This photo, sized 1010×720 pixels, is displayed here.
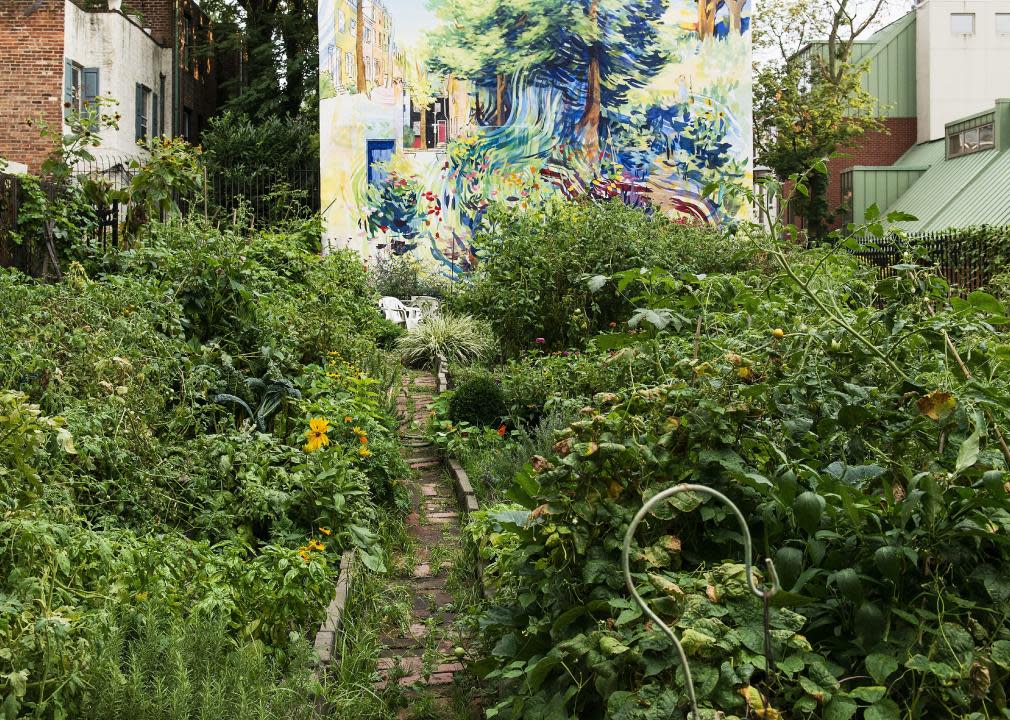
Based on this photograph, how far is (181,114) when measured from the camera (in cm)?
2645

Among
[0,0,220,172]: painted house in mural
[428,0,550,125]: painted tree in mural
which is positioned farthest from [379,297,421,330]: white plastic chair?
[428,0,550,125]: painted tree in mural

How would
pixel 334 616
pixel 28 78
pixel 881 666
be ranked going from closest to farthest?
1. pixel 881 666
2. pixel 334 616
3. pixel 28 78

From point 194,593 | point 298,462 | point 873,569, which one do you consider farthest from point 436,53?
point 873,569

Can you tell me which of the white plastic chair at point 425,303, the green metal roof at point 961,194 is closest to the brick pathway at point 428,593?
the white plastic chair at point 425,303

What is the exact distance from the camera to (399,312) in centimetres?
1758

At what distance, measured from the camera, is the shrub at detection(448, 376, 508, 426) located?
9.52m

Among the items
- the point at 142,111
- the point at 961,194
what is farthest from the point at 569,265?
the point at 961,194

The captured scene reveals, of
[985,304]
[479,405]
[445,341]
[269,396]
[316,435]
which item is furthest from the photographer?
[445,341]

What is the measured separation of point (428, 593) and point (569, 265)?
612 centimetres

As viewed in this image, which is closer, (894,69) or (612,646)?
(612,646)

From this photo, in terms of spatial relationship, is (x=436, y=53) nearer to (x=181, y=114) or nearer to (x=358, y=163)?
(x=358, y=163)

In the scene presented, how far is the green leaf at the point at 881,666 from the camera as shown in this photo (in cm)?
288

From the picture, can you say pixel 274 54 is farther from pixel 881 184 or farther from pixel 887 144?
pixel 887 144

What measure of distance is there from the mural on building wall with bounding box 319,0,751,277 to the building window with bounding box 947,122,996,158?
314 inches
